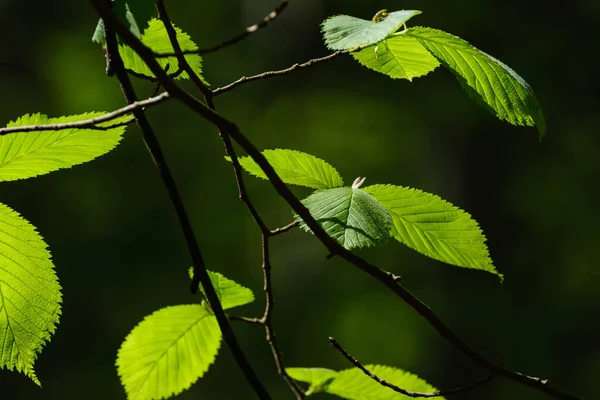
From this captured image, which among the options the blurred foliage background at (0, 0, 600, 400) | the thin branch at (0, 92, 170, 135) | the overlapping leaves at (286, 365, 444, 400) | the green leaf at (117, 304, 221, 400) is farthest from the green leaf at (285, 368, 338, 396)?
the blurred foliage background at (0, 0, 600, 400)

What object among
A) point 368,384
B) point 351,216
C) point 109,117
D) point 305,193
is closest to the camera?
point 109,117

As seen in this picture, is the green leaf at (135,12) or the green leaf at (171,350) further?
the green leaf at (171,350)

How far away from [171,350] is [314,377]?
0.20 metres

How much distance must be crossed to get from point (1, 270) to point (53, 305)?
0.21ft

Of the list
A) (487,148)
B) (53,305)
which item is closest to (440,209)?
(53,305)

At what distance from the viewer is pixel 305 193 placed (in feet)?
34.6

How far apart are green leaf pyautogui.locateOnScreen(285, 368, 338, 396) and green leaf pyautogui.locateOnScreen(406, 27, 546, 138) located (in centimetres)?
44

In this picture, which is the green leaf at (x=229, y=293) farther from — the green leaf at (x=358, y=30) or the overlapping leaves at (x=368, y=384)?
the green leaf at (x=358, y=30)

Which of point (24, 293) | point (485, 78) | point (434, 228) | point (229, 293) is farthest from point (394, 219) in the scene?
point (24, 293)

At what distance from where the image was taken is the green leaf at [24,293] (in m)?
0.79

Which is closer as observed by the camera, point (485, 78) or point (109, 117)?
point (109, 117)

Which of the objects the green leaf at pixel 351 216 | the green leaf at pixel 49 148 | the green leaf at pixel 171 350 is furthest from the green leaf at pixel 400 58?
the green leaf at pixel 171 350

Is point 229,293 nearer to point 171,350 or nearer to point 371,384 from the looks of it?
point 171,350

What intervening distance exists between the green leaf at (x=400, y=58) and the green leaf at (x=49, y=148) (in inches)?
11.6
